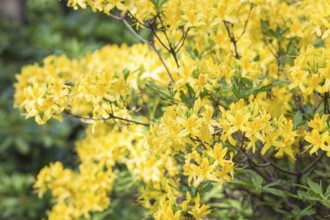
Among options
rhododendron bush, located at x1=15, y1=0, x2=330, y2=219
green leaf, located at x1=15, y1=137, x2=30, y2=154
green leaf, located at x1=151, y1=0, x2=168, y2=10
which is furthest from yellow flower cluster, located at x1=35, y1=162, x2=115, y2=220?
green leaf, located at x1=15, y1=137, x2=30, y2=154

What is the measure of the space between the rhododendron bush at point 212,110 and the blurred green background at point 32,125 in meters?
0.33

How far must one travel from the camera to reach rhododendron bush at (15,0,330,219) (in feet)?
5.46

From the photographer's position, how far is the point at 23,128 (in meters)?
4.52

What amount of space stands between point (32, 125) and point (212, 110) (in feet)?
10.3

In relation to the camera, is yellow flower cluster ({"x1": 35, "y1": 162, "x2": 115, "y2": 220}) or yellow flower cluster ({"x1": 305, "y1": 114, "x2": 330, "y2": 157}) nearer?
yellow flower cluster ({"x1": 305, "y1": 114, "x2": 330, "y2": 157})

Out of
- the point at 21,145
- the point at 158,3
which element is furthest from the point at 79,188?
the point at 21,145

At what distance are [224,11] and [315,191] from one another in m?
0.63

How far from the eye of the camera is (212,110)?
1666 mm

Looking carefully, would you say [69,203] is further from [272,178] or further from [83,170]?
[272,178]

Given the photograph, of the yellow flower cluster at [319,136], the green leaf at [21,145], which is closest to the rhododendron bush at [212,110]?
the yellow flower cluster at [319,136]

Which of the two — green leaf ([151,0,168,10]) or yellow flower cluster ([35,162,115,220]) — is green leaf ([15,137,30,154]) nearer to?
yellow flower cluster ([35,162,115,220])

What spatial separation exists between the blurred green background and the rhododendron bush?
328 mm

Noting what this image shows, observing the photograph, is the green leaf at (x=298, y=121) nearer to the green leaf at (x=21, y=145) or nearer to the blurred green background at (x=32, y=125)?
the blurred green background at (x=32, y=125)

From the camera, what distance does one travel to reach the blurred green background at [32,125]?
4.17 m
